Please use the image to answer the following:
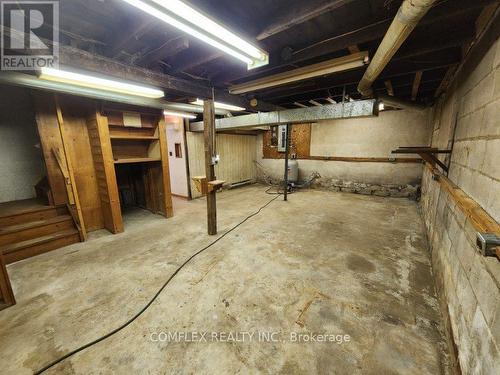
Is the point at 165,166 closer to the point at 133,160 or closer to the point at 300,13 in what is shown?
the point at 133,160

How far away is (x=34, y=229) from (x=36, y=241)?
190 millimetres

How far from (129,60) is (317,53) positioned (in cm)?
205

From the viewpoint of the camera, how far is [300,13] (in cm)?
147

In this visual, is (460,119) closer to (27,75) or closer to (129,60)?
(129,60)

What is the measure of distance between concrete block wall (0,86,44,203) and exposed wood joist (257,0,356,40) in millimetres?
4178

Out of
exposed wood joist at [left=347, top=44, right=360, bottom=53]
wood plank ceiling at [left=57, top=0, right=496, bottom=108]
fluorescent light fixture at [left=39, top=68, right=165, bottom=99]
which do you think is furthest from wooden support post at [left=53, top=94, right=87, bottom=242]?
exposed wood joist at [left=347, top=44, right=360, bottom=53]

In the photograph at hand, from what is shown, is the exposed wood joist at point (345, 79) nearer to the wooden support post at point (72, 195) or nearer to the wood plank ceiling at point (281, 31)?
the wood plank ceiling at point (281, 31)

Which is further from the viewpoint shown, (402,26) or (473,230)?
(473,230)

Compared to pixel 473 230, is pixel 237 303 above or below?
below

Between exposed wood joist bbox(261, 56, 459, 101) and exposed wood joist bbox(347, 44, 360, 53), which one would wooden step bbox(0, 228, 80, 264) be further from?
exposed wood joist bbox(347, 44, 360, 53)

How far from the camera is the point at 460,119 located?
2.07 meters

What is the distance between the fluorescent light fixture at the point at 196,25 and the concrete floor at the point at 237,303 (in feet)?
7.23

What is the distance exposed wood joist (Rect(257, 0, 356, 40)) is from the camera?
4.44 feet

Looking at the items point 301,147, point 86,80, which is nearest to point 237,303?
point 86,80
